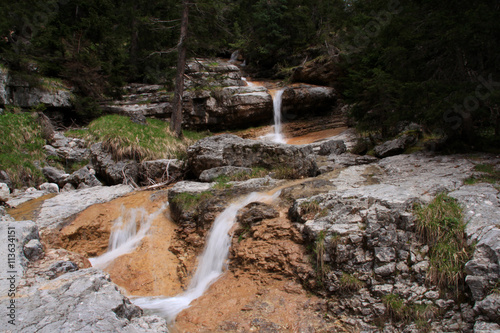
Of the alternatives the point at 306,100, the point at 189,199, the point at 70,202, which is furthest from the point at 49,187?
the point at 306,100

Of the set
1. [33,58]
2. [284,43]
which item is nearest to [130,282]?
[33,58]

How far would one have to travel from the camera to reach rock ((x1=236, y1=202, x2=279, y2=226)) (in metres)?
6.20

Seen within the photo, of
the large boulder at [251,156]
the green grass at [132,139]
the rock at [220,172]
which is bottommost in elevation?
the rock at [220,172]

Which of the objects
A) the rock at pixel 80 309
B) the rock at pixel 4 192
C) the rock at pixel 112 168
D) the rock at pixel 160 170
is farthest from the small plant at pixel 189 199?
the rock at pixel 4 192

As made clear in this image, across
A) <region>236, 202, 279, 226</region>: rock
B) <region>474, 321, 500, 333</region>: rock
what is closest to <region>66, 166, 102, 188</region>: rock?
<region>236, 202, 279, 226</region>: rock

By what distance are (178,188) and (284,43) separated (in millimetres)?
18037

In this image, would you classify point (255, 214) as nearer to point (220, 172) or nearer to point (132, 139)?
point (220, 172)

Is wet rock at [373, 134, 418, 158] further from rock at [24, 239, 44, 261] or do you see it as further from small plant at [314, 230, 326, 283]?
rock at [24, 239, 44, 261]

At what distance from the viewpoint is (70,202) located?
7887mm

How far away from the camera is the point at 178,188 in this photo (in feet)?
26.1

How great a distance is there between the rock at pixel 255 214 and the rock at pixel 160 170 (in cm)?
489

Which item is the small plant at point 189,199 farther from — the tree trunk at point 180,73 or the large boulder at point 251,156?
the tree trunk at point 180,73

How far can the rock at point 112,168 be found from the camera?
1030 centimetres

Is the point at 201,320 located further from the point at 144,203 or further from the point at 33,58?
the point at 33,58
